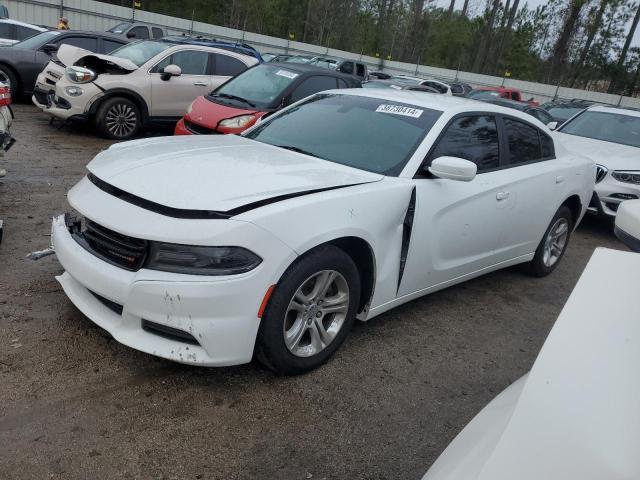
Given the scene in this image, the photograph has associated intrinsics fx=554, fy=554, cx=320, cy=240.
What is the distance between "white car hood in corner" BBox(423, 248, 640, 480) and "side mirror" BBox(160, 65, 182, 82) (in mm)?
8433

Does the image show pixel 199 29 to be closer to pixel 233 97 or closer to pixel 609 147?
pixel 233 97

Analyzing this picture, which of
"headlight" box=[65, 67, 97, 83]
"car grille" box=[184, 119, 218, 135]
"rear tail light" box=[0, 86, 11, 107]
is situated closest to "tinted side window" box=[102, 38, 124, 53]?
"headlight" box=[65, 67, 97, 83]

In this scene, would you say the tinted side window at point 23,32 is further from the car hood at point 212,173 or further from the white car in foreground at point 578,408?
the white car in foreground at point 578,408

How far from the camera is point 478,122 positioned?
4191 millimetres

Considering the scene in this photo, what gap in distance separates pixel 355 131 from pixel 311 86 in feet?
14.3

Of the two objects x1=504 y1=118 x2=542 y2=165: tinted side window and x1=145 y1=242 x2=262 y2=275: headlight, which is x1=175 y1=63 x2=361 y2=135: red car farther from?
x1=145 y1=242 x2=262 y2=275: headlight

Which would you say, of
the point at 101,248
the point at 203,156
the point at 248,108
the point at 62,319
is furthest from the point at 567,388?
the point at 248,108

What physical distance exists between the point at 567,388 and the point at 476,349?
2576 millimetres

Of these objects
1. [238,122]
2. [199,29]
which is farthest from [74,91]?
[199,29]

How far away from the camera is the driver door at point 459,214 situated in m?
3.51

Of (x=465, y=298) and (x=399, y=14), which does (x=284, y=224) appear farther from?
(x=399, y=14)

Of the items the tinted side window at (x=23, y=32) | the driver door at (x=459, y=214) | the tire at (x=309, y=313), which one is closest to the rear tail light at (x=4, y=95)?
the tire at (x=309, y=313)

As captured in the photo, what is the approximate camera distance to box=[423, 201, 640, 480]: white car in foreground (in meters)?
1.12

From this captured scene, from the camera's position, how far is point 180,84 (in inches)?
368
